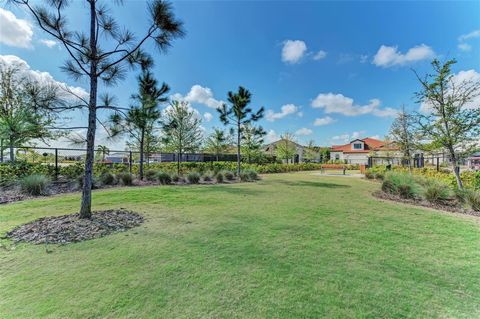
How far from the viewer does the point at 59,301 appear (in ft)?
6.63

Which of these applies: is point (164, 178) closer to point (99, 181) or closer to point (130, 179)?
point (130, 179)

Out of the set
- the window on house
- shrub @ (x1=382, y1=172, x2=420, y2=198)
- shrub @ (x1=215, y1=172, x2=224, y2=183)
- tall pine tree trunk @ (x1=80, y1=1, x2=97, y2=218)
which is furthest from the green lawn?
the window on house

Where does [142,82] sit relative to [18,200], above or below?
above

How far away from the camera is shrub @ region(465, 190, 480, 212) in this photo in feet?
19.8

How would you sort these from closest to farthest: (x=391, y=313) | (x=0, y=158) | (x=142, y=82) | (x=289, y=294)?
(x=391, y=313) < (x=289, y=294) < (x=0, y=158) < (x=142, y=82)

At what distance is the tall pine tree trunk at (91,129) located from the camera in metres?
4.45

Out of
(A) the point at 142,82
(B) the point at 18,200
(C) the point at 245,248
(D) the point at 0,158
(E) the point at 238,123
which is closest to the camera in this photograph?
(C) the point at 245,248

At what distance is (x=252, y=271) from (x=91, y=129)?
445 cm

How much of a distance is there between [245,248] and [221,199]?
3.94 m

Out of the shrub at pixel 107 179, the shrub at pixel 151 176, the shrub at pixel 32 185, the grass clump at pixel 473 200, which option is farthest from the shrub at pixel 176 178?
the grass clump at pixel 473 200

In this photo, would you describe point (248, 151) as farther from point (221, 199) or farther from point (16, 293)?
point (16, 293)

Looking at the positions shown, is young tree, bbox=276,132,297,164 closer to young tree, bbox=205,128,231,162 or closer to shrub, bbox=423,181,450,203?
young tree, bbox=205,128,231,162

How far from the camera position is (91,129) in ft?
14.9

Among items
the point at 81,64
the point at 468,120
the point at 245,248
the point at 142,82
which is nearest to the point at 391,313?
the point at 245,248
